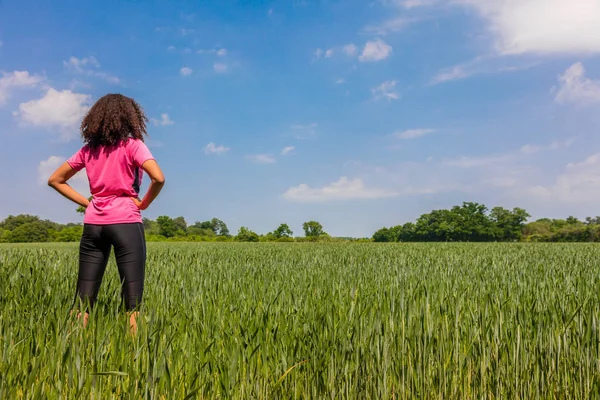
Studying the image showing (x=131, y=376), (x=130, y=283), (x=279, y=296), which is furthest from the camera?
(x=279, y=296)

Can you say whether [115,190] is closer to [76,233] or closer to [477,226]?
[76,233]

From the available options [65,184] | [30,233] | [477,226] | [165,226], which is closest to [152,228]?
[165,226]

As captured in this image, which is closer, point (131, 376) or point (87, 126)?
point (131, 376)

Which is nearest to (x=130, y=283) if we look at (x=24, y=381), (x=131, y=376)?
(x=24, y=381)

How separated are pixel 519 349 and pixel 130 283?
9.35ft

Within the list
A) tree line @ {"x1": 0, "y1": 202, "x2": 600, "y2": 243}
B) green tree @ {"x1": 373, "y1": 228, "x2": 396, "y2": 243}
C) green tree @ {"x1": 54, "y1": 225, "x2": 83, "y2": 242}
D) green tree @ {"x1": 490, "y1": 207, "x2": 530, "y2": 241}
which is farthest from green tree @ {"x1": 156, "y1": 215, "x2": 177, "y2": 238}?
green tree @ {"x1": 490, "y1": 207, "x2": 530, "y2": 241}

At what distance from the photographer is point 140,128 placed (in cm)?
382

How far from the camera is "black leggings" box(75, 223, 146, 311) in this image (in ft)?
11.7

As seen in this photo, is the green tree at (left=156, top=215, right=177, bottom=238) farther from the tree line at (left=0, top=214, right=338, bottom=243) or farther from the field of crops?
the field of crops

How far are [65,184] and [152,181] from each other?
2.93 feet

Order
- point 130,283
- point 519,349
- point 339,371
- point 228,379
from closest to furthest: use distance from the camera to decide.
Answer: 1. point 228,379
2. point 339,371
3. point 519,349
4. point 130,283

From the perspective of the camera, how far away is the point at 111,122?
11.9 feet

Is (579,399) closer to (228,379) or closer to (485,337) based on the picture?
(485,337)

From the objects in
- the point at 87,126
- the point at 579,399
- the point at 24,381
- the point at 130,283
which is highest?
the point at 87,126
